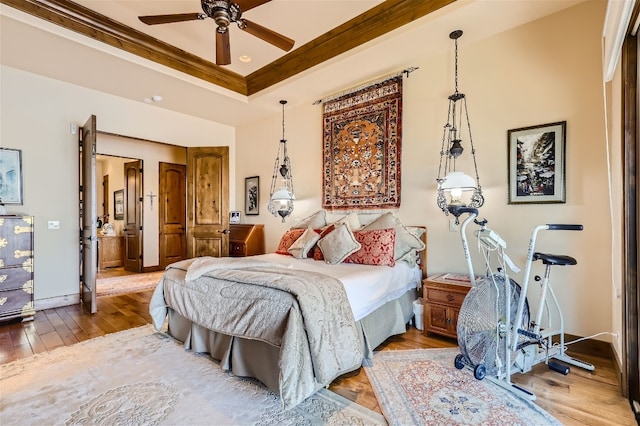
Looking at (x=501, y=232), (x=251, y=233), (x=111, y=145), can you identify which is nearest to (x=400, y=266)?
(x=501, y=232)

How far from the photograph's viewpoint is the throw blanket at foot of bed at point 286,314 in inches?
70.7

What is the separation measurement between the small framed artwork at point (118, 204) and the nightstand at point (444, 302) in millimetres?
7209

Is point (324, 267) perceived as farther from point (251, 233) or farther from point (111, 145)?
point (111, 145)

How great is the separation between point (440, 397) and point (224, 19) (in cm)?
322

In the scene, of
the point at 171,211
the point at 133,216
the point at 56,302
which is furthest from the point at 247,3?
the point at 133,216

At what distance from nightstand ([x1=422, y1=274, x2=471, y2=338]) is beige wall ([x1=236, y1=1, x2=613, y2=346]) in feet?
1.55

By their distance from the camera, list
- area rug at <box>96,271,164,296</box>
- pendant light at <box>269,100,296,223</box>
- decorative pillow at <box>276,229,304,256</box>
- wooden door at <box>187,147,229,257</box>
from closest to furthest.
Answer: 1. decorative pillow at <box>276,229,304,256</box>
2. pendant light at <box>269,100,296,223</box>
3. area rug at <box>96,271,164,296</box>
4. wooden door at <box>187,147,229,257</box>

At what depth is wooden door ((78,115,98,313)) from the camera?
3.73m

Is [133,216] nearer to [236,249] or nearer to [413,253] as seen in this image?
[236,249]

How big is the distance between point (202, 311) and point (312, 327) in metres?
1.04

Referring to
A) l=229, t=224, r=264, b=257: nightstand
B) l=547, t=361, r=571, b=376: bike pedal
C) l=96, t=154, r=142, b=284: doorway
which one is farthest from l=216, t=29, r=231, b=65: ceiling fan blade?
l=96, t=154, r=142, b=284: doorway

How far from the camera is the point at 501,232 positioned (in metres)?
3.03

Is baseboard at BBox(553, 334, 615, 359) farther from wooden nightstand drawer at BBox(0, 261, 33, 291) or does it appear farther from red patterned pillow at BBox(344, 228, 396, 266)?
wooden nightstand drawer at BBox(0, 261, 33, 291)

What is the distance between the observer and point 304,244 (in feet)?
12.2
